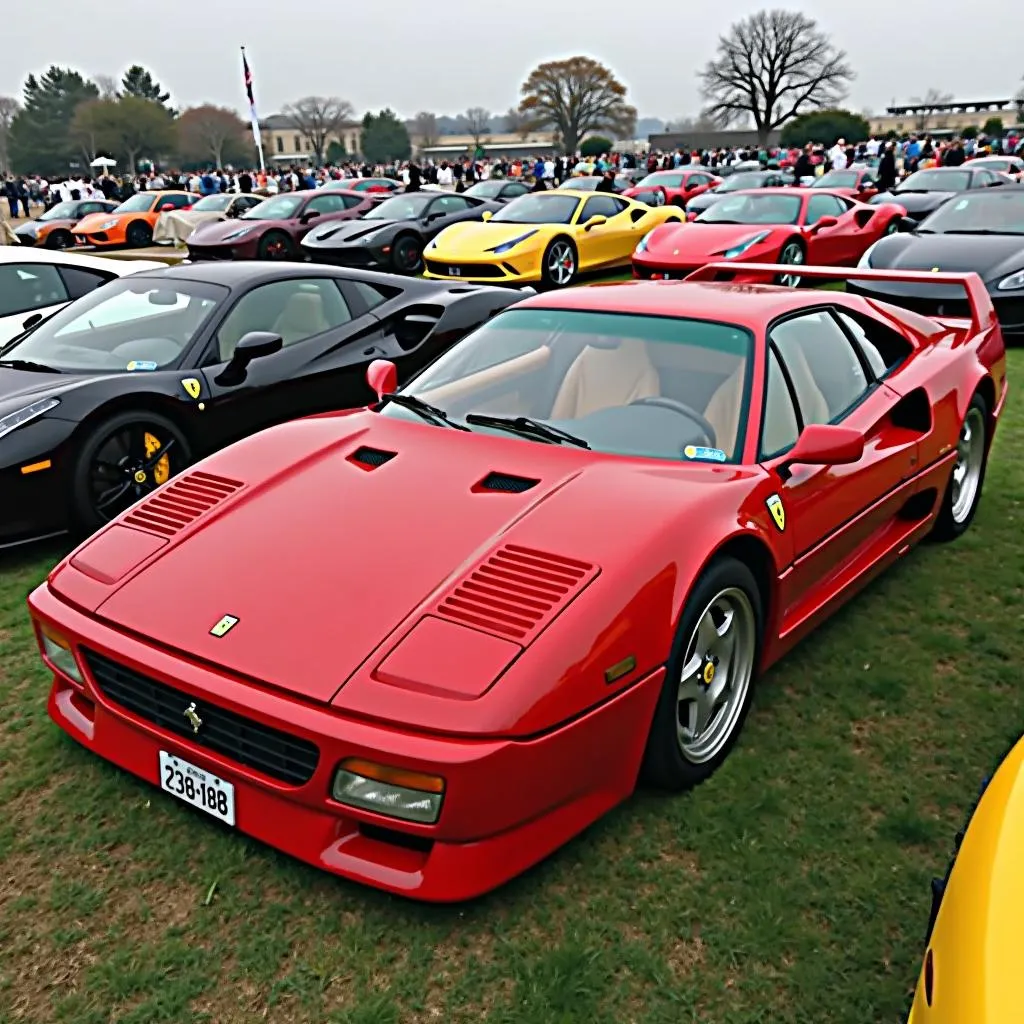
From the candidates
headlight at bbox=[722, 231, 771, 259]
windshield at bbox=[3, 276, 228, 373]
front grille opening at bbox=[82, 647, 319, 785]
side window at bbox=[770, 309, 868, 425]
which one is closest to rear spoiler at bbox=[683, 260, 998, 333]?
side window at bbox=[770, 309, 868, 425]

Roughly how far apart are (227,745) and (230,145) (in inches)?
3778

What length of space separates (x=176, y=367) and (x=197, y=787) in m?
3.10

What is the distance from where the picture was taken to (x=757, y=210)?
12.3m

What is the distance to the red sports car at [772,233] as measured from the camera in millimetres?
11016

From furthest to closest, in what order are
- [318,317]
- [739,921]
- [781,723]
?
[318,317], [781,723], [739,921]

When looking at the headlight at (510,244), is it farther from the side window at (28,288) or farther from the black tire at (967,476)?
the black tire at (967,476)

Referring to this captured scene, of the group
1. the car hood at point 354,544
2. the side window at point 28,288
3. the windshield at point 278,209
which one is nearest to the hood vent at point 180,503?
the car hood at point 354,544

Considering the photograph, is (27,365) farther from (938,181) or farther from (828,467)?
(938,181)

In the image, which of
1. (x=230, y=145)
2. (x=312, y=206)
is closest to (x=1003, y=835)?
(x=312, y=206)

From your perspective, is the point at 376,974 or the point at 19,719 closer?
the point at 376,974

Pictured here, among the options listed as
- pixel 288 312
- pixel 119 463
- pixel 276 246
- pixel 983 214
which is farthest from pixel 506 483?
pixel 276 246

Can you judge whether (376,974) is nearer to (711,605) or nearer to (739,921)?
(739,921)

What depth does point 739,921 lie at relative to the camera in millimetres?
2359

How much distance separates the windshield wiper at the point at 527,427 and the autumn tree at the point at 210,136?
88049 millimetres
